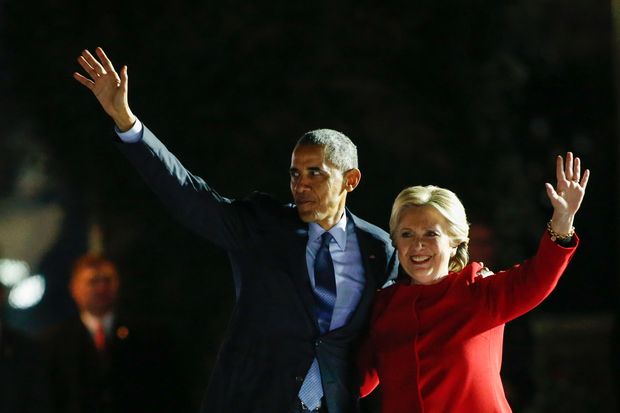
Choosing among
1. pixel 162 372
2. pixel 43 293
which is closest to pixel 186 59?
pixel 43 293

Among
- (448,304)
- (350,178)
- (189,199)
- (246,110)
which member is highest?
(246,110)

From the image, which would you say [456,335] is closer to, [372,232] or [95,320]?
[372,232]

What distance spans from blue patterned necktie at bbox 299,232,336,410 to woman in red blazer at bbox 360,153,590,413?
0.17 m

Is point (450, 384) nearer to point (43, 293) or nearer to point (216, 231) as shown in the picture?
point (216, 231)

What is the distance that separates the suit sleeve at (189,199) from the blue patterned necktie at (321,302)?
0.25 m

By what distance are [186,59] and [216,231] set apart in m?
5.31

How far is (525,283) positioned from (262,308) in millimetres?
882

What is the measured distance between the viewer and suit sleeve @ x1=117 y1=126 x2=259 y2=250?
3518 mm

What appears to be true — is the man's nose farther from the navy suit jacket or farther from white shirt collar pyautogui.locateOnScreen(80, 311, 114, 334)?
white shirt collar pyautogui.locateOnScreen(80, 311, 114, 334)

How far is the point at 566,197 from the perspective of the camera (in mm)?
3424

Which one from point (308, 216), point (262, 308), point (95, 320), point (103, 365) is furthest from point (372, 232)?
point (95, 320)

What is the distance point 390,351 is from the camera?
363 cm

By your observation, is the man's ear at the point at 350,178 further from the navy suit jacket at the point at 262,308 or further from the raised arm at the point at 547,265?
the raised arm at the point at 547,265

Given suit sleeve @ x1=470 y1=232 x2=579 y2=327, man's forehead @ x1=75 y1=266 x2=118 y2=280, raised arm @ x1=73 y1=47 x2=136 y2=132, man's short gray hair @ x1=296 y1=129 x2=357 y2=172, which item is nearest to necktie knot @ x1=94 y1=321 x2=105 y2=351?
man's forehead @ x1=75 y1=266 x2=118 y2=280
